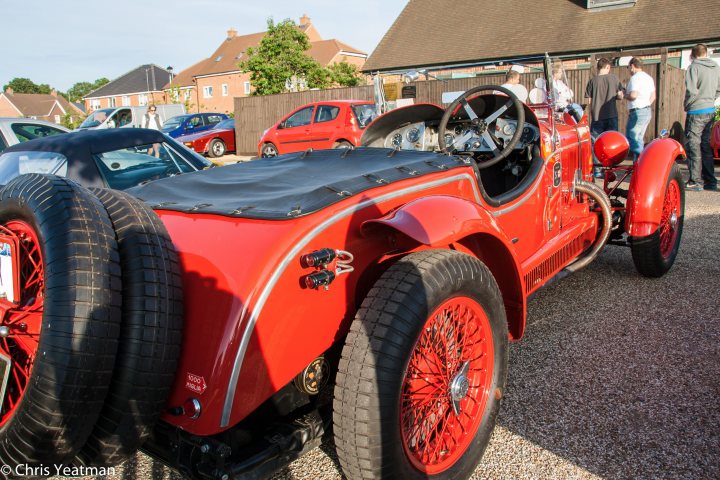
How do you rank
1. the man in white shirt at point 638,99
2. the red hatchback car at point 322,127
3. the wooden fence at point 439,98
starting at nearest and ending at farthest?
the man in white shirt at point 638,99 < the red hatchback car at point 322,127 < the wooden fence at point 439,98

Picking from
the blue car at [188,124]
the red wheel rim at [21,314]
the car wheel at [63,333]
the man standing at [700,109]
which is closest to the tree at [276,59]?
the blue car at [188,124]

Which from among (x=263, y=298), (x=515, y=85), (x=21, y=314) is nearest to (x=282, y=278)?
(x=263, y=298)

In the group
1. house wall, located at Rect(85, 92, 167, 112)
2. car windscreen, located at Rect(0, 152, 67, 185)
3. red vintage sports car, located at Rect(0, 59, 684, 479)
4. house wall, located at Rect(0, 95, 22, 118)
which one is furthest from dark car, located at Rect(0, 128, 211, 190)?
house wall, located at Rect(0, 95, 22, 118)

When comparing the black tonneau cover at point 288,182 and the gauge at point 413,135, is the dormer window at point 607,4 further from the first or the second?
the black tonneau cover at point 288,182

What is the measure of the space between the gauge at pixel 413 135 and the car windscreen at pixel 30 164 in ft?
10.2

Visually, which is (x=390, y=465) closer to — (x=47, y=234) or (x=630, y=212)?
(x=47, y=234)

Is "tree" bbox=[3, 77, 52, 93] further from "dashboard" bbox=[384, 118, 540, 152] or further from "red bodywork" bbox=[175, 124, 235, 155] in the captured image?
"dashboard" bbox=[384, 118, 540, 152]

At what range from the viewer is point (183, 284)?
201cm

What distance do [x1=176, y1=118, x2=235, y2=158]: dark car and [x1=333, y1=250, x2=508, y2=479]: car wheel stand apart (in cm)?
1723

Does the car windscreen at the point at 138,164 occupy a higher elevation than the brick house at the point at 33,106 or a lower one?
lower

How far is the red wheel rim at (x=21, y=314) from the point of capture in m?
1.93

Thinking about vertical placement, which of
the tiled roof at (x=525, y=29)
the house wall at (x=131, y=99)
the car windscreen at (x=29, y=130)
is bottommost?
the car windscreen at (x=29, y=130)

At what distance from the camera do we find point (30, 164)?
5.22 m

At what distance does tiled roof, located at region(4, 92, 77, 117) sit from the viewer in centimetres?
8450
